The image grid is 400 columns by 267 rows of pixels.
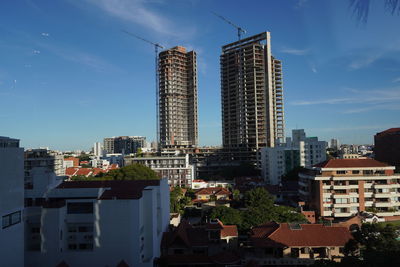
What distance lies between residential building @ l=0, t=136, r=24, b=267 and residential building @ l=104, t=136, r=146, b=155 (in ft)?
357

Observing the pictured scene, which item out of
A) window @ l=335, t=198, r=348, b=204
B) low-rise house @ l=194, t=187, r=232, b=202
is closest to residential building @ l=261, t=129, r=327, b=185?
low-rise house @ l=194, t=187, r=232, b=202

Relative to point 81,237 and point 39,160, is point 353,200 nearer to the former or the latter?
point 81,237

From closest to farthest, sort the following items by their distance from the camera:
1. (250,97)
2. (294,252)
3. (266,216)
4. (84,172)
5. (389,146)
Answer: (294,252), (266,216), (389,146), (84,172), (250,97)

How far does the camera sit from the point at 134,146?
4951 inches

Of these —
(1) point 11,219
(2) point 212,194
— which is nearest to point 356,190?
(2) point 212,194

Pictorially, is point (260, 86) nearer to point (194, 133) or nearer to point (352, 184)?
point (194, 133)

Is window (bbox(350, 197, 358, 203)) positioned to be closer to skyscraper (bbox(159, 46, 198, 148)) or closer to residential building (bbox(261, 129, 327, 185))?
residential building (bbox(261, 129, 327, 185))

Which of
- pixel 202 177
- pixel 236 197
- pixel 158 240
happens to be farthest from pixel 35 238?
pixel 202 177

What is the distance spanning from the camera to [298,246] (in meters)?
19.8

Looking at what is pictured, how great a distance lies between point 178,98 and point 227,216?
49890mm

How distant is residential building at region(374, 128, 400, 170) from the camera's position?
55.3 metres

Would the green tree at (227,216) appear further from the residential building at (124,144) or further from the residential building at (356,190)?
the residential building at (124,144)

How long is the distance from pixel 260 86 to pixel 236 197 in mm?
35068

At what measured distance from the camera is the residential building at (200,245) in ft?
63.0
